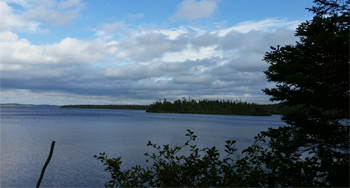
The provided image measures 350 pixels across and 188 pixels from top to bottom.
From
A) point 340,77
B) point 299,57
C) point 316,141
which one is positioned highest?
point 299,57

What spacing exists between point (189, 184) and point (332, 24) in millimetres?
6306

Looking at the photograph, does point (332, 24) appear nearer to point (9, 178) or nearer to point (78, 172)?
point (78, 172)

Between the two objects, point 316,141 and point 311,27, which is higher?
point 311,27

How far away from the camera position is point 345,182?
6781 mm

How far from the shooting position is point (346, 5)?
307 inches

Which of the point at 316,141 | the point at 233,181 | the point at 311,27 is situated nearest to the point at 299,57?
the point at 311,27

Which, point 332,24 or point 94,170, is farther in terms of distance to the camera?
point 94,170

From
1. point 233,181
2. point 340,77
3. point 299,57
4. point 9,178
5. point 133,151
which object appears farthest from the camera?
point 133,151

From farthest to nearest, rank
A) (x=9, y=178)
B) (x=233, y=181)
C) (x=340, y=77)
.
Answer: (x=9, y=178) < (x=233, y=181) < (x=340, y=77)

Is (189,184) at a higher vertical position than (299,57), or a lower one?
lower

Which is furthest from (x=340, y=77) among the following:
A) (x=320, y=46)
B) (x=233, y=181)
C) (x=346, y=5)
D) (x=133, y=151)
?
(x=133, y=151)

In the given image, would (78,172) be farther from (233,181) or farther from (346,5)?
(346,5)

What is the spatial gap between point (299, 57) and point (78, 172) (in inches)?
768

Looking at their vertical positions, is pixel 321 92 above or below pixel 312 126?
above
